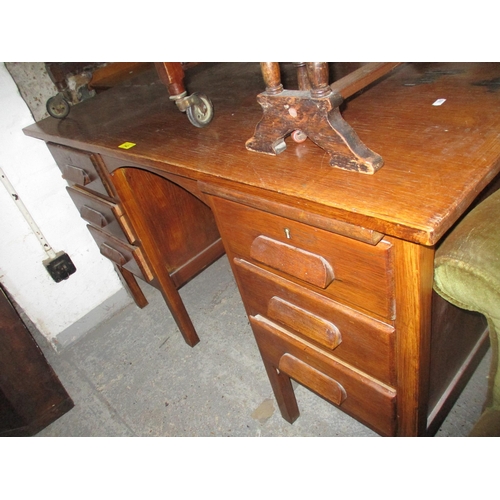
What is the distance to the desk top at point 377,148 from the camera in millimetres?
515

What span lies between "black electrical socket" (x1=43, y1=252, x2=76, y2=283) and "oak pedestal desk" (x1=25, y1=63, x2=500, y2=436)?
56 cm

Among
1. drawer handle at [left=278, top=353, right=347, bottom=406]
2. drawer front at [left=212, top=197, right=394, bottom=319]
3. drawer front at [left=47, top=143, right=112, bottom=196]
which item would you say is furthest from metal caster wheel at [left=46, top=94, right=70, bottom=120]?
drawer handle at [left=278, top=353, right=347, bottom=406]

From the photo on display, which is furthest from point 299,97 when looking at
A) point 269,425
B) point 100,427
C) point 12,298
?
point 12,298

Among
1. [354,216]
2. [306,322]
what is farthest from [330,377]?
[354,216]

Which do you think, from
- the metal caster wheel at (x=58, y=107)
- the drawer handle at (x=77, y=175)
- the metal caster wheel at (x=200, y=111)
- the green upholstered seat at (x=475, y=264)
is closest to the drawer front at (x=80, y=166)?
the drawer handle at (x=77, y=175)

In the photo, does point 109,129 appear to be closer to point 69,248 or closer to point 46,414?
point 69,248

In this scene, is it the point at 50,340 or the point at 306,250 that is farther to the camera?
the point at 50,340

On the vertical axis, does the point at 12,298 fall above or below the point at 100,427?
above

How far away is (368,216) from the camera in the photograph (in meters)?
0.51

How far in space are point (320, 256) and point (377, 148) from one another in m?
0.20

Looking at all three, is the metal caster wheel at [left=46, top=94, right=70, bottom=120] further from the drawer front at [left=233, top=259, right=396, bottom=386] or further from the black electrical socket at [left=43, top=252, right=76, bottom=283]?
the drawer front at [left=233, top=259, right=396, bottom=386]

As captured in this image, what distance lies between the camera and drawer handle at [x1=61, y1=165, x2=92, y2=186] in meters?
1.24

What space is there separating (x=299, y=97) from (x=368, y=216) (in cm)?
24

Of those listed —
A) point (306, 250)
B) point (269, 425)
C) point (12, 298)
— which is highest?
point (306, 250)
